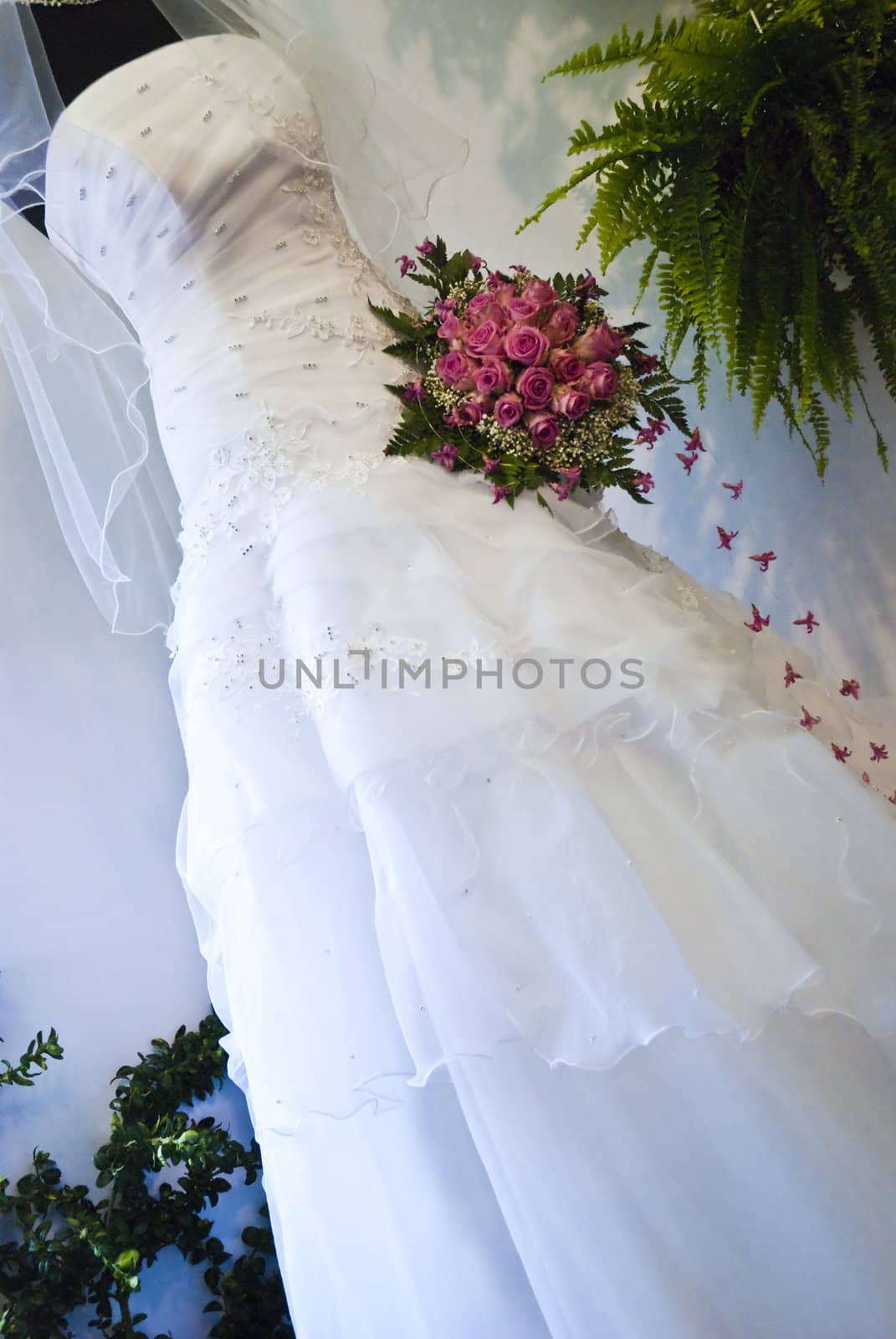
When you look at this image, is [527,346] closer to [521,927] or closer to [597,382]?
[597,382]

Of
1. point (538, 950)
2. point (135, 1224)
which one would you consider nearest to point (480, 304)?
point (538, 950)

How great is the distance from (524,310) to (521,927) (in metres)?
0.75

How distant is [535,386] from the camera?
1234mm

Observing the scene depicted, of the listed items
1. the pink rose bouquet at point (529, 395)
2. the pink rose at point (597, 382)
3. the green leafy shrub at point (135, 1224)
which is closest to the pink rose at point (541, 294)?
the pink rose bouquet at point (529, 395)

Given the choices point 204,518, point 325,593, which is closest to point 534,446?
point 325,593

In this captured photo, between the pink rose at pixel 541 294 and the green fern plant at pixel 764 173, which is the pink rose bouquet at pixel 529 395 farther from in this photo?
the green fern plant at pixel 764 173

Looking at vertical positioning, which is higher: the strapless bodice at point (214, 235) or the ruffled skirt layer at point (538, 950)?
the strapless bodice at point (214, 235)

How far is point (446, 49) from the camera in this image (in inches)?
92.5

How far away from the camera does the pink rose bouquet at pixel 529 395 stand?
1.24 metres

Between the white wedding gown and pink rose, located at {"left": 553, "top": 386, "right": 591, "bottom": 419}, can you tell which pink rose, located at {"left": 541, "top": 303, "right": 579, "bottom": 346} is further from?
the white wedding gown

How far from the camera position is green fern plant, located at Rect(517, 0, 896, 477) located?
1319 millimetres

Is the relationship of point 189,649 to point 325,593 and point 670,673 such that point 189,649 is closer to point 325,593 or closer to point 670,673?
point 325,593

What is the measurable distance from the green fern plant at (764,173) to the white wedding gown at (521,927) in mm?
397

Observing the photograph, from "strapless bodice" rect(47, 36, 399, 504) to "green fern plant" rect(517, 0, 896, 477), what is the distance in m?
0.34
